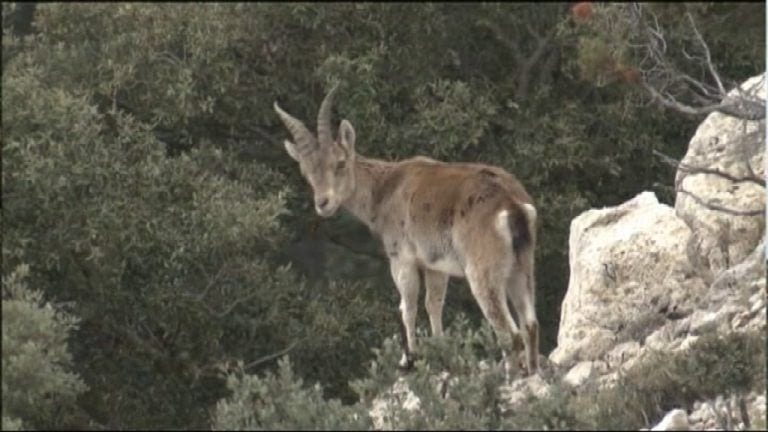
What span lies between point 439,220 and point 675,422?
4454 millimetres

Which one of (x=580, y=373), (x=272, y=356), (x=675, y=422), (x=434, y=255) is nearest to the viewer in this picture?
(x=675, y=422)

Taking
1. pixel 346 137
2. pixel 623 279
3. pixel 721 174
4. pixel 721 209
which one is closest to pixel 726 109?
pixel 721 174

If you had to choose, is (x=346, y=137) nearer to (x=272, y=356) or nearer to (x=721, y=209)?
(x=721, y=209)

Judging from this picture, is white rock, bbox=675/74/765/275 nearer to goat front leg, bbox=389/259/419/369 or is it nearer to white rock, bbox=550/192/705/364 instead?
white rock, bbox=550/192/705/364

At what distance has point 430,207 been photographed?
18547 millimetres

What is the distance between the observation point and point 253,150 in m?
28.5

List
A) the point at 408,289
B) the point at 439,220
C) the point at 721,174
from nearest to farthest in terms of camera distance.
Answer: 1. the point at 721,174
2. the point at 439,220
3. the point at 408,289

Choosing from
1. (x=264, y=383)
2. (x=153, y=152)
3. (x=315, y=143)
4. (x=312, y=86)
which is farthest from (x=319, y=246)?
(x=264, y=383)

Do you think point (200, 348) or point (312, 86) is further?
point (312, 86)

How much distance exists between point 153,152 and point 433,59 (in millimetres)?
4544

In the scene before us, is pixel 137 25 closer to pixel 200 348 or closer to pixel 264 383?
pixel 200 348

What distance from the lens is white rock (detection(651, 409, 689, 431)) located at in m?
14.3

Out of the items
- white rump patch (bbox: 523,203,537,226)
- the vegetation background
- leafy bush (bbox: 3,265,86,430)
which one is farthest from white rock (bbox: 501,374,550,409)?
the vegetation background

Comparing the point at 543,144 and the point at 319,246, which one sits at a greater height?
the point at 543,144
